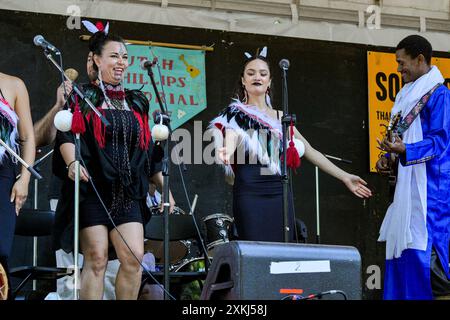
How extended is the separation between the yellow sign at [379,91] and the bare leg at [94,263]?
4335 millimetres

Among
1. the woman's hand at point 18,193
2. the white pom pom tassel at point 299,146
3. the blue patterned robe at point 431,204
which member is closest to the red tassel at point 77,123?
the woman's hand at point 18,193

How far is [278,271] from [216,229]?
3484 mm

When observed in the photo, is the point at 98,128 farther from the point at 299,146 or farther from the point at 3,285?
the point at 299,146

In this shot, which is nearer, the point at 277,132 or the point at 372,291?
the point at 277,132

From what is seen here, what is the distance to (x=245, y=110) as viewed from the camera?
6.10m

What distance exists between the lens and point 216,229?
7336 mm

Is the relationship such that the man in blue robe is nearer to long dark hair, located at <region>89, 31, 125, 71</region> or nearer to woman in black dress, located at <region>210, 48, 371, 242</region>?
woman in black dress, located at <region>210, 48, 371, 242</region>

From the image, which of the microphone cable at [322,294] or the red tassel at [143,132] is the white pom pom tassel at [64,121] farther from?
the microphone cable at [322,294]

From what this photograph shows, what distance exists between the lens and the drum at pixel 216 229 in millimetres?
7281

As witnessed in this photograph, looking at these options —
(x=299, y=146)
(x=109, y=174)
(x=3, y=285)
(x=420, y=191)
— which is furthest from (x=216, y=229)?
(x=3, y=285)

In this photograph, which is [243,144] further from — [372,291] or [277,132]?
[372,291]

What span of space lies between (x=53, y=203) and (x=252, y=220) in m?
2.32

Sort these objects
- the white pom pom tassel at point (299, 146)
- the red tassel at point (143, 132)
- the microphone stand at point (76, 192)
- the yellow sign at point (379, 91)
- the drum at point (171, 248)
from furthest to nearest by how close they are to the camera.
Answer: the yellow sign at point (379, 91), the drum at point (171, 248), the white pom pom tassel at point (299, 146), the red tassel at point (143, 132), the microphone stand at point (76, 192)

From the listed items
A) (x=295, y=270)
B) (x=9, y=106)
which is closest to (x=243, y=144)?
(x=9, y=106)
